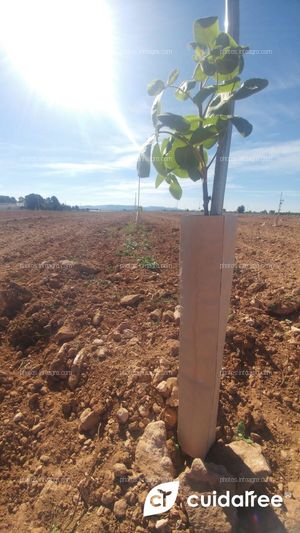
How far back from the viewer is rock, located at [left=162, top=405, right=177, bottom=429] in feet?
7.07

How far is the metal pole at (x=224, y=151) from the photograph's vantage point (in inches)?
54.0

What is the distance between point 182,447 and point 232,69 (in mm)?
2308

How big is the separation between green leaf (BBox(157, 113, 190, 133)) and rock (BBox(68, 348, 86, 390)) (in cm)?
230

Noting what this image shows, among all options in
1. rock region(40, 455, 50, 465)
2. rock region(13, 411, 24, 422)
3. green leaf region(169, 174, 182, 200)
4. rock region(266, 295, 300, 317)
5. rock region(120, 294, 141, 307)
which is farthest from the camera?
rock region(120, 294, 141, 307)

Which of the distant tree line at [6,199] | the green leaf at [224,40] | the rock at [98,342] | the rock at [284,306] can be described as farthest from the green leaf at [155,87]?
the distant tree line at [6,199]

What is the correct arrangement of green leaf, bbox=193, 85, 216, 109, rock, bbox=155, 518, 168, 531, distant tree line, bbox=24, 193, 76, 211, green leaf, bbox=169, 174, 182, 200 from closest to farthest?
1. green leaf, bbox=193, 85, 216, 109
2. rock, bbox=155, 518, 168, 531
3. green leaf, bbox=169, 174, 182, 200
4. distant tree line, bbox=24, 193, 76, 211

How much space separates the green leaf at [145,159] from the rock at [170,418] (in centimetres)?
182

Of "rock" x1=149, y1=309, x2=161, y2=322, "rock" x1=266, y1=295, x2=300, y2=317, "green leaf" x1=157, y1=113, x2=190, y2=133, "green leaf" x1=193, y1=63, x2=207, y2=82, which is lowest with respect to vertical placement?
"rock" x1=149, y1=309, x2=161, y2=322

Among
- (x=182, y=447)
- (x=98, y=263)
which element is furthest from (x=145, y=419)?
(x=98, y=263)

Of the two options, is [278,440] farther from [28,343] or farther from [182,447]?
[28,343]

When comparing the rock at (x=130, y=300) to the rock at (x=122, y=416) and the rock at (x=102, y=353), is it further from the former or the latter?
the rock at (x=122, y=416)

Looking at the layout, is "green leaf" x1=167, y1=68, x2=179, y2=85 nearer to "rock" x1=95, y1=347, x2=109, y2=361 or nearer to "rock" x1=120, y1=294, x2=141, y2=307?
"rock" x1=95, y1=347, x2=109, y2=361

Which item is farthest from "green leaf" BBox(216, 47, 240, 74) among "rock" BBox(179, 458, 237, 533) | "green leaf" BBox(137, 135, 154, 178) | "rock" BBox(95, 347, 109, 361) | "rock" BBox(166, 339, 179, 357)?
"rock" BBox(95, 347, 109, 361)

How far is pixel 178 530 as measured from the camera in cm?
158
